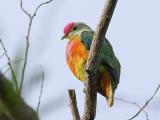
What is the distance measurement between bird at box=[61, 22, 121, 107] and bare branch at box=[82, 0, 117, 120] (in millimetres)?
939

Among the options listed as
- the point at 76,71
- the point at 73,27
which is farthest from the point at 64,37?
the point at 76,71

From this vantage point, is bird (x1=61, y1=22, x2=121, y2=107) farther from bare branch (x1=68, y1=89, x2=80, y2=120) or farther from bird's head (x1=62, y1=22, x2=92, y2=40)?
bare branch (x1=68, y1=89, x2=80, y2=120)

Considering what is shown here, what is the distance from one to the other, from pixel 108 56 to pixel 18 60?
3.38 metres

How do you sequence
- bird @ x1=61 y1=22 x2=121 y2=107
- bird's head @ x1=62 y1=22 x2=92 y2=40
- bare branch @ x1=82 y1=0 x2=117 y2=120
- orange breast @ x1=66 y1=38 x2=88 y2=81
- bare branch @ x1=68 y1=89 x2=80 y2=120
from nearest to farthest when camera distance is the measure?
1. bare branch @ x1=82 y1=0 x2=117 y2=120
2. bare branch @ x1=68 y1=89 x2=80 y2=120
3. bird @ x1=61 y1=22 x2=121 y2=107
4. orange breast @ x1=66 y1=38 x2=88 y2=81
5. bird's head @ x1=62 y1=22 x2=92 y2=40

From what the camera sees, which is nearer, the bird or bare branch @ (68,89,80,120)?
bare branch @ (68,89,80,120)

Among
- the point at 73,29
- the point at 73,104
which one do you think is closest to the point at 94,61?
the point at 73,104

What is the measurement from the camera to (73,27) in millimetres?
5594

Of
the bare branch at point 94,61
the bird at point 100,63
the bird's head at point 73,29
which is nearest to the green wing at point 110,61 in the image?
the bird at point 100,63

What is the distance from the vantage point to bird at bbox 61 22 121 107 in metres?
4.21

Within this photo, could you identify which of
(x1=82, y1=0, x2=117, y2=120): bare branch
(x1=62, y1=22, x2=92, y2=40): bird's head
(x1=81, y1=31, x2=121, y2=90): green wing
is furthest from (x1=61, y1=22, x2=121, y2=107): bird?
(x1=82, y1=0, x2=117, y2=120): bare branch

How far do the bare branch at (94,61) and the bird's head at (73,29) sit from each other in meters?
2.43

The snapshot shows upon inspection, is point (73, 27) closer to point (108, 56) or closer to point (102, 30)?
point (108, 56)

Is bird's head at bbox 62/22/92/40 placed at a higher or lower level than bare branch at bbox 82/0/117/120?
lower

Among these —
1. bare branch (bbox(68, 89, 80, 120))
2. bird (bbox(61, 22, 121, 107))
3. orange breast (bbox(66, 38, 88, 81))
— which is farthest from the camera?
orange breast (bbox(66, 38, 88, 81))
